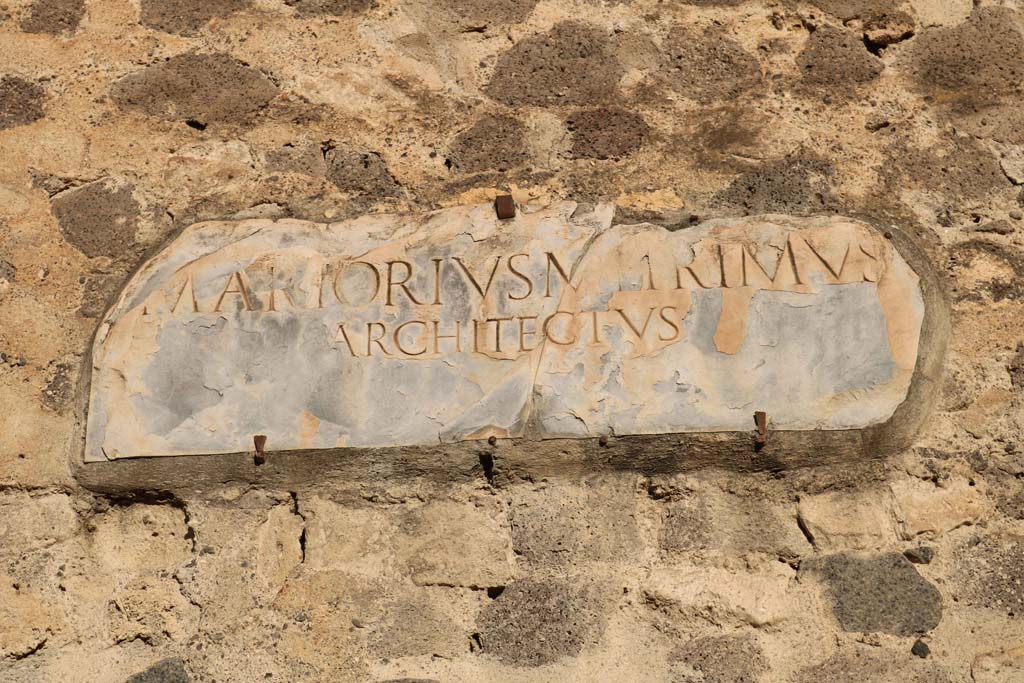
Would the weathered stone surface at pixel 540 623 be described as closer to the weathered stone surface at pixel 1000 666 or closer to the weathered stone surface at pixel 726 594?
the weathered stone surface at pixel 726 594

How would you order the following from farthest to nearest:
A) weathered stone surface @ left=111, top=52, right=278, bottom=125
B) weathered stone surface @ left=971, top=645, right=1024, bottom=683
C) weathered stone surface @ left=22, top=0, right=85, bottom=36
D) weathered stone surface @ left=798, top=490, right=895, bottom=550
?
weathered stone surface @ left=22, top=0, right=85, bottom=36 < weathered stone surface @ left=111, top=52, right=278, bottom=125 < weathered stone surface @ left=798, top=490, right=895, bottom=550 < weathered stone surface @ left=971, top=645, right=1024, bottom=683

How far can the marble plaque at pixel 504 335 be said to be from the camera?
101 inches

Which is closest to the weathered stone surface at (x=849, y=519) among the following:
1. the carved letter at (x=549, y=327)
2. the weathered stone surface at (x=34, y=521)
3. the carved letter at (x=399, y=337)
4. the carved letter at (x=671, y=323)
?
the carved letter at (x=671, y=323)

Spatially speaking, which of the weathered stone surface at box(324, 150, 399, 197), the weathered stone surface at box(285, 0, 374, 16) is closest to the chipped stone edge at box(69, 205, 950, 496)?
the weathered stone surface at box(324, 150, 399, 197)

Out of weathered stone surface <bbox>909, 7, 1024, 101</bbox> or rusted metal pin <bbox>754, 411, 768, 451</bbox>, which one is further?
weathered stone surface <bbox>909, 7, 1024, 101</bbox>

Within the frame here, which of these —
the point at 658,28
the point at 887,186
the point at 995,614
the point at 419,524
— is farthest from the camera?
the point at 658,28

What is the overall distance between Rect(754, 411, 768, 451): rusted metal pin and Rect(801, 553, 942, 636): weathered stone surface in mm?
230

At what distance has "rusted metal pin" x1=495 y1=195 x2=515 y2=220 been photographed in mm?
2768

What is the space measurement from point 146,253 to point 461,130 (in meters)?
0.70

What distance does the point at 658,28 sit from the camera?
9.80 ft

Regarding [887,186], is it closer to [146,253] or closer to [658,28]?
[658,28]

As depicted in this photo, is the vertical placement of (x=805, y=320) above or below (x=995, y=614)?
above

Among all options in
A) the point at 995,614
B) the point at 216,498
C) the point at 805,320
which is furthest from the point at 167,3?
the point at 995,614

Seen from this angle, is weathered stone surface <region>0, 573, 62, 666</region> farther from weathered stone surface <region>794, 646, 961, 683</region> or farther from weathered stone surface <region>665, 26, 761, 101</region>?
weathered stone surface <region>665, 26, 761, 101</region>
